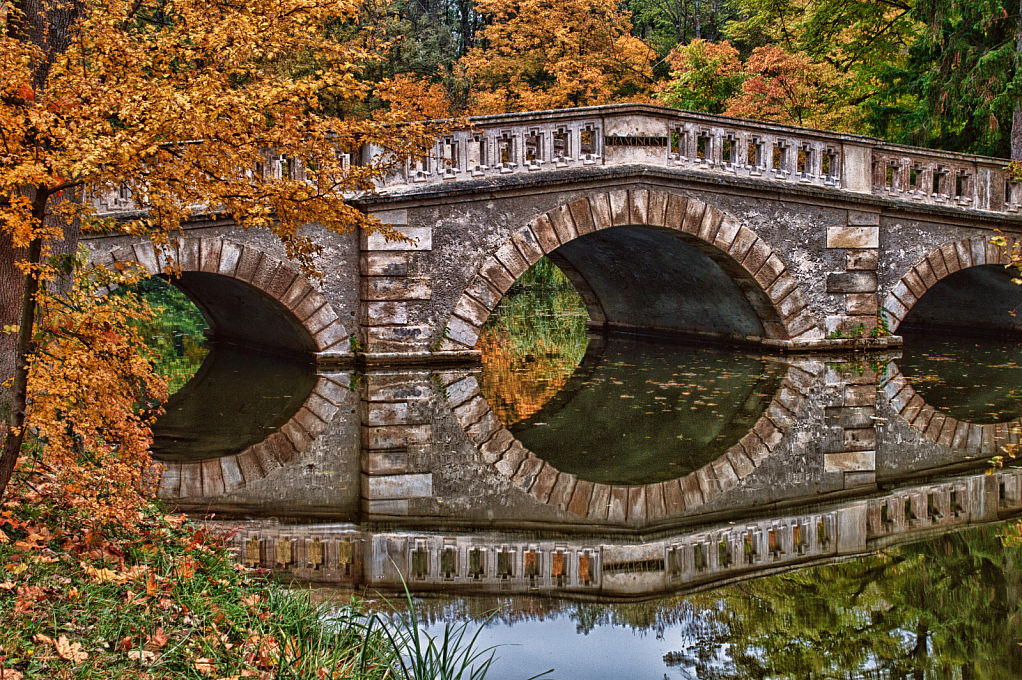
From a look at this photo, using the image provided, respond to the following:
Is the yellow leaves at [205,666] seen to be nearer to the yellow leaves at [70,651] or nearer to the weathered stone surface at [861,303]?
the yellow leaves at [70,651]

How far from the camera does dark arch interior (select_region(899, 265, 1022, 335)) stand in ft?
51.7

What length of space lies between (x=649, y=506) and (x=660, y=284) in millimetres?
10576

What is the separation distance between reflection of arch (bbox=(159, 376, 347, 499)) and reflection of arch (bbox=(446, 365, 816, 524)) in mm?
1290

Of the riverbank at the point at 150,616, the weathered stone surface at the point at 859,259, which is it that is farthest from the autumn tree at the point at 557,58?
the riverbank at the point at 150,616

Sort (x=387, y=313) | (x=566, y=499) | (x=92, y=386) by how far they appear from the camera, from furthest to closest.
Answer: (x=387, y=313), (x=566, y=499), (x=92, y=386)

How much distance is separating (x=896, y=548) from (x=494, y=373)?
7382mm

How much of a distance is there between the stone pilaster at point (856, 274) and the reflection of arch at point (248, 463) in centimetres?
725

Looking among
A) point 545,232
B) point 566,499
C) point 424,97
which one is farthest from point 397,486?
point 424,97

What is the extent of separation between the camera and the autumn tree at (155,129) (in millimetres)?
4113

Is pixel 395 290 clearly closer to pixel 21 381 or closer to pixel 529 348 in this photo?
pixel 529 348

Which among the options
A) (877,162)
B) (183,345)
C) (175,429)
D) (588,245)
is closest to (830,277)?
(877,162)

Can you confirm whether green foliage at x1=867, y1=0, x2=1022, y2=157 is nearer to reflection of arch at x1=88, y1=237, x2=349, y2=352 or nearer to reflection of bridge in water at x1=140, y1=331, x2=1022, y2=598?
reflection of bridge in water at x1=140, y1=331, x2=1022, y2=598

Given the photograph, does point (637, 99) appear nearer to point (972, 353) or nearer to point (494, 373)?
point (972, 353)

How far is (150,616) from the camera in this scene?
3801 millimetres
